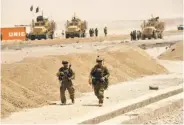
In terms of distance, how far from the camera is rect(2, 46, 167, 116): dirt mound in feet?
47.3

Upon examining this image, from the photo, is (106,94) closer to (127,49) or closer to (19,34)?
(127,49)

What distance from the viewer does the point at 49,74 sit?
17.7 metres

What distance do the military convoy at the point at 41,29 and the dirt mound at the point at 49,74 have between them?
26964 mm

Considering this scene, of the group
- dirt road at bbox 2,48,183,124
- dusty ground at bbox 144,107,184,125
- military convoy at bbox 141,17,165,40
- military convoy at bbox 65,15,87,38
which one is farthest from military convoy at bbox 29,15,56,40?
Answer: dusty ground at bbox 144,107,184,125

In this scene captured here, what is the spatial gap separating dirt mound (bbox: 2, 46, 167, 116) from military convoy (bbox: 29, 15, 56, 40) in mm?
26964

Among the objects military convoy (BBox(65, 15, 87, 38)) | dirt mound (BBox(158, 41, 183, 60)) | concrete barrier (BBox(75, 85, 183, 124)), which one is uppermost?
military convoy (BBox(65, 15, 87, 38))

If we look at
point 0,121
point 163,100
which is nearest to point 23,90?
point 0,121

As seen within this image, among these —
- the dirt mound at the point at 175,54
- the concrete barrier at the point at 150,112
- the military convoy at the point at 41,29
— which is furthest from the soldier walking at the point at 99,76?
the military convoy at the point at 41,29

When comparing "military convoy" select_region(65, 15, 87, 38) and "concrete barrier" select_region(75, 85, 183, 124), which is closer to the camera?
"concrete barrier" select_region(75, 85, 183, 124)

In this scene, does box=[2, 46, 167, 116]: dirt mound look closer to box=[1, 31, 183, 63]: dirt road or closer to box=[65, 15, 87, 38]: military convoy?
box=[1, 31, 183, 63]: dirt road

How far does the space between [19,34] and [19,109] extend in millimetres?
41170

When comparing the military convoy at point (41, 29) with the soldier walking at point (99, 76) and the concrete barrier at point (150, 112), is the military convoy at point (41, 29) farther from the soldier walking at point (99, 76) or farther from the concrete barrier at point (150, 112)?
the soldier walking at point (99, 76)

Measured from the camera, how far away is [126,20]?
146m

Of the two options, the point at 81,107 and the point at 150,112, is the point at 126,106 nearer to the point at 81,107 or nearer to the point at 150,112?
the point at 150,112
